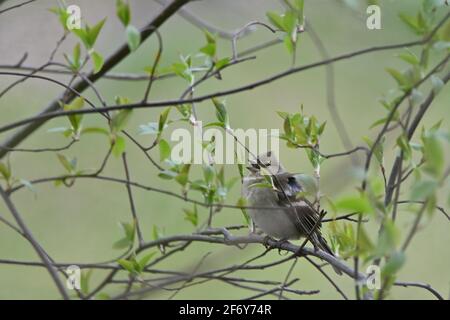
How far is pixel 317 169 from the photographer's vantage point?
4.27 feet

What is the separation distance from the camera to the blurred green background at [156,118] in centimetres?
278

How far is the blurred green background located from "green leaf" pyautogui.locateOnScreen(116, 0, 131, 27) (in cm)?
166

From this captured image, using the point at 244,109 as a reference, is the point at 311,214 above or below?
below

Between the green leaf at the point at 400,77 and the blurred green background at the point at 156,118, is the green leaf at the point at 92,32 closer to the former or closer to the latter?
the green leaf at the point at 400,77

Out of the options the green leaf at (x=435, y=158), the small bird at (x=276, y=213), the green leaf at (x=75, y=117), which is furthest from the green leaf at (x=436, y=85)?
the small bird at (x=276, y=213)

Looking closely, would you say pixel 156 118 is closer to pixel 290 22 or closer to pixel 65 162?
pixel 65 162

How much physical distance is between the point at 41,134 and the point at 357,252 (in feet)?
8.06

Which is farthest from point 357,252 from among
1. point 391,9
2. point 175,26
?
point 175,26

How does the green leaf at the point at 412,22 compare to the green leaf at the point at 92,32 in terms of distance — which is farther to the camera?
the green leaf at the point at 92,32

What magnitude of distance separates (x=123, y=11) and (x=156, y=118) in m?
2.07

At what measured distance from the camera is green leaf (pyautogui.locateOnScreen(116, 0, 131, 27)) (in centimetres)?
99

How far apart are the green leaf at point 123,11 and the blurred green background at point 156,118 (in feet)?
5.43

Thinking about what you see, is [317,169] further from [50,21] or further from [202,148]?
[50,21]

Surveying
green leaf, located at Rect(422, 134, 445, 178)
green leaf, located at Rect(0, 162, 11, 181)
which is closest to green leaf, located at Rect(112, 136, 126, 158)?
green leaf, located at Rect(0, 162, 11, 181)
